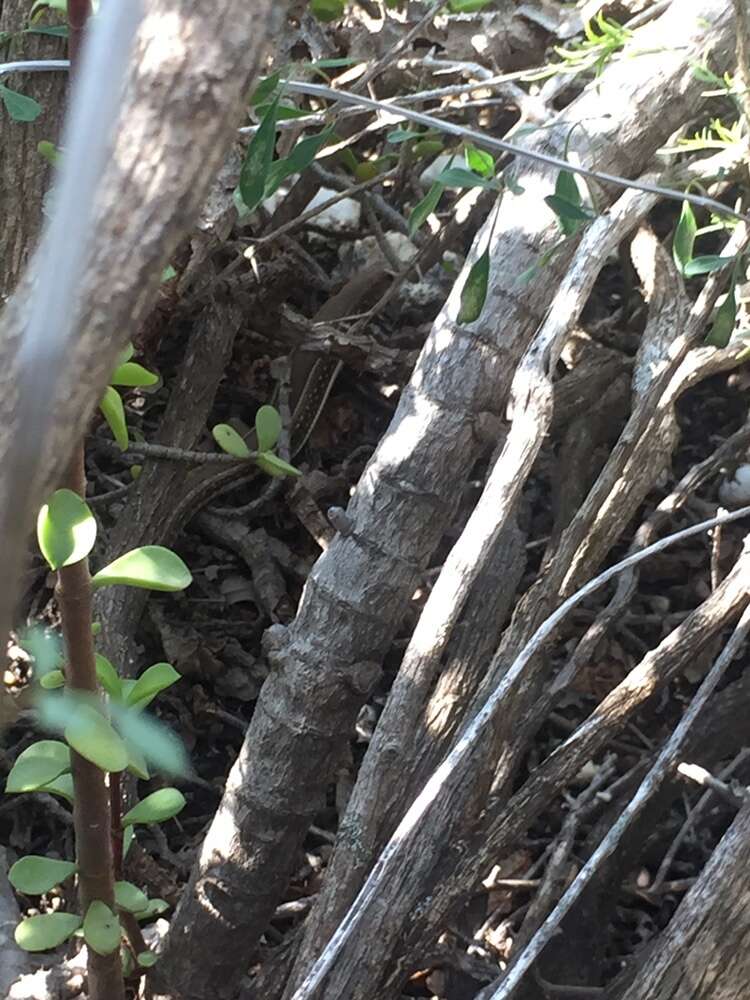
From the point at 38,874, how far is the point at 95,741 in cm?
23

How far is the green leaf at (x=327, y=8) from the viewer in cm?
119

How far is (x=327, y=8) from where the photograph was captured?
3.98 feet

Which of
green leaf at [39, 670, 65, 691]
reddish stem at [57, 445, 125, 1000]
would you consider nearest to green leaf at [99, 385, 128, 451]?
reddish stem at [57, 445, 125, 1000]

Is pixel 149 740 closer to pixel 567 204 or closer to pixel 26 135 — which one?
pixel 567 204

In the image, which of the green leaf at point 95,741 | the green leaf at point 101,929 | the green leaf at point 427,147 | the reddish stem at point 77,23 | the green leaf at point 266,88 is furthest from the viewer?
the green leaf at point 427,147

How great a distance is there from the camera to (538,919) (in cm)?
105

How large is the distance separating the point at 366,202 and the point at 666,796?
94 centimetres

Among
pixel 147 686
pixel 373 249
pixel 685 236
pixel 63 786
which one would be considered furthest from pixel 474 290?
pixel 373 249

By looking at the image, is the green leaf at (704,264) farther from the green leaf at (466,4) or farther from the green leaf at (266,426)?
the green leaf at (266,426)

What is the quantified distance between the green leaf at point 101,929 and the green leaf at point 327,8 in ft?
3.20

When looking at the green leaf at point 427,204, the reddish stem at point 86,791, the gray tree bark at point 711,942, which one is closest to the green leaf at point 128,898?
the reddish stem at point 86,791

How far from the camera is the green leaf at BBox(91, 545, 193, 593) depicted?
728 mm

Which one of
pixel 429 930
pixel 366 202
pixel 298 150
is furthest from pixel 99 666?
pixel 366 202

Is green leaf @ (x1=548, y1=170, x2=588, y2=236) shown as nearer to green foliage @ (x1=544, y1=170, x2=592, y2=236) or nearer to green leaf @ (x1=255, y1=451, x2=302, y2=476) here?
green foliage @ (x1=544, y1=170, x2=592, y2=236)
